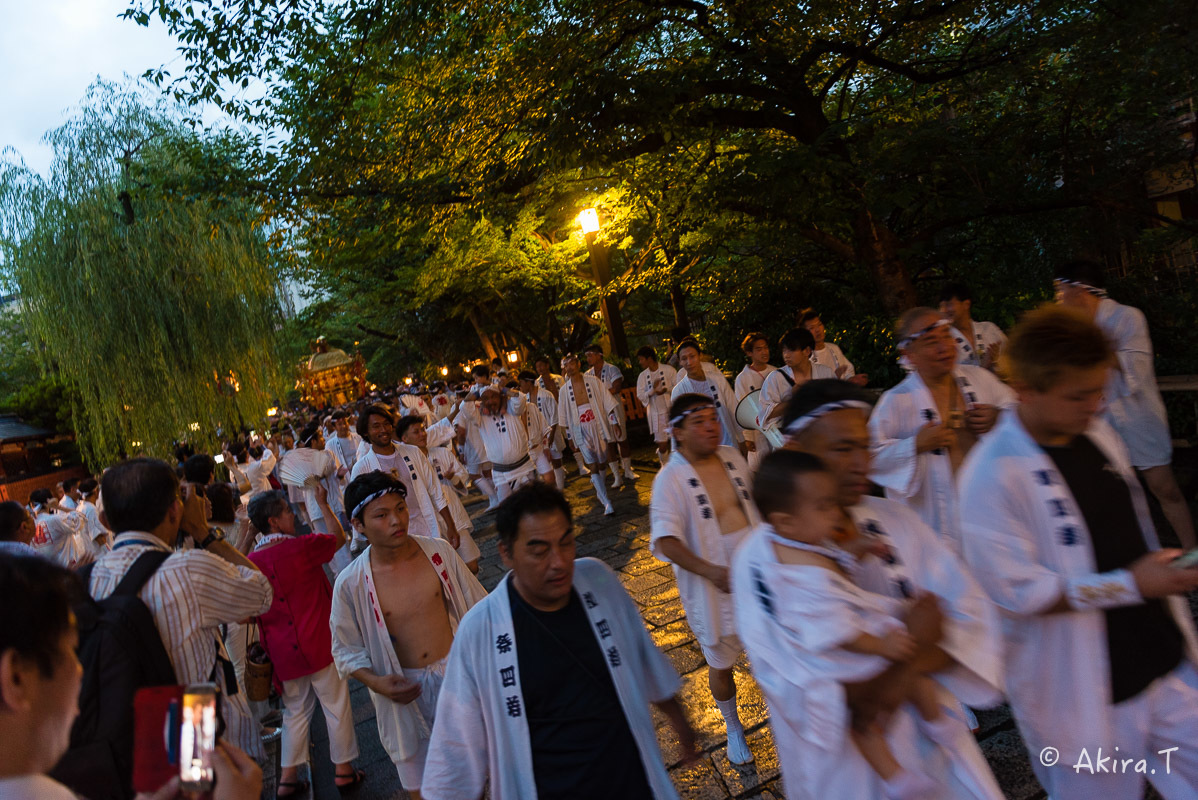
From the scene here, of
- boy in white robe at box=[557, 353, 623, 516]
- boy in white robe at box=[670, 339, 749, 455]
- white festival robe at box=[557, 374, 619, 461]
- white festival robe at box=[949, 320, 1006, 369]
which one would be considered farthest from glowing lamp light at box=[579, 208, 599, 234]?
white festival robe at box=[949, 320, 1006, 369]

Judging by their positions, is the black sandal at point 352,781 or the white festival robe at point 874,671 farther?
the black sandal at point 352,781

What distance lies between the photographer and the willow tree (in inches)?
622

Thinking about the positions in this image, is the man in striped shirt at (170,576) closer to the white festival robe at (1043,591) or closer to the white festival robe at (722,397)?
the white festival robe at (1043,591)

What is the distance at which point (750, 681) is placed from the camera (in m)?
4.81

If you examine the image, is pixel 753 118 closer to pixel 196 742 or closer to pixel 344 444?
pixel 344 444

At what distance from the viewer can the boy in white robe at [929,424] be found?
371 centimetres

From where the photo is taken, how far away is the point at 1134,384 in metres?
4.90

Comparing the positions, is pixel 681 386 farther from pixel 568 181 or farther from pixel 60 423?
pixel 60 423

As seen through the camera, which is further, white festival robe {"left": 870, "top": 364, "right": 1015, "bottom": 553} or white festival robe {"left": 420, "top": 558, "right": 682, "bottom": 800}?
white festival robe {"left": 870, "top": 364, "right": 1015, "bottom": 553}

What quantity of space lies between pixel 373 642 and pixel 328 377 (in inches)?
1150

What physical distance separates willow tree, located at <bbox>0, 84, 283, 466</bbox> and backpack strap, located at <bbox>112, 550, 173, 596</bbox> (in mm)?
14173

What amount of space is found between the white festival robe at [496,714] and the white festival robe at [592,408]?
8374mm

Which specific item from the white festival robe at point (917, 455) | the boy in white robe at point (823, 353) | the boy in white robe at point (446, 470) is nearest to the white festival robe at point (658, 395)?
the boy in white robe at point (823, 353)

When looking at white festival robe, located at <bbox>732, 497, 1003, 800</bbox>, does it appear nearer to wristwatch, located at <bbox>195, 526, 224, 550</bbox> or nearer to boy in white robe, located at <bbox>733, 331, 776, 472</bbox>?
wristwatch, located at <bbox>195, 526, 224, 550</bbox>
